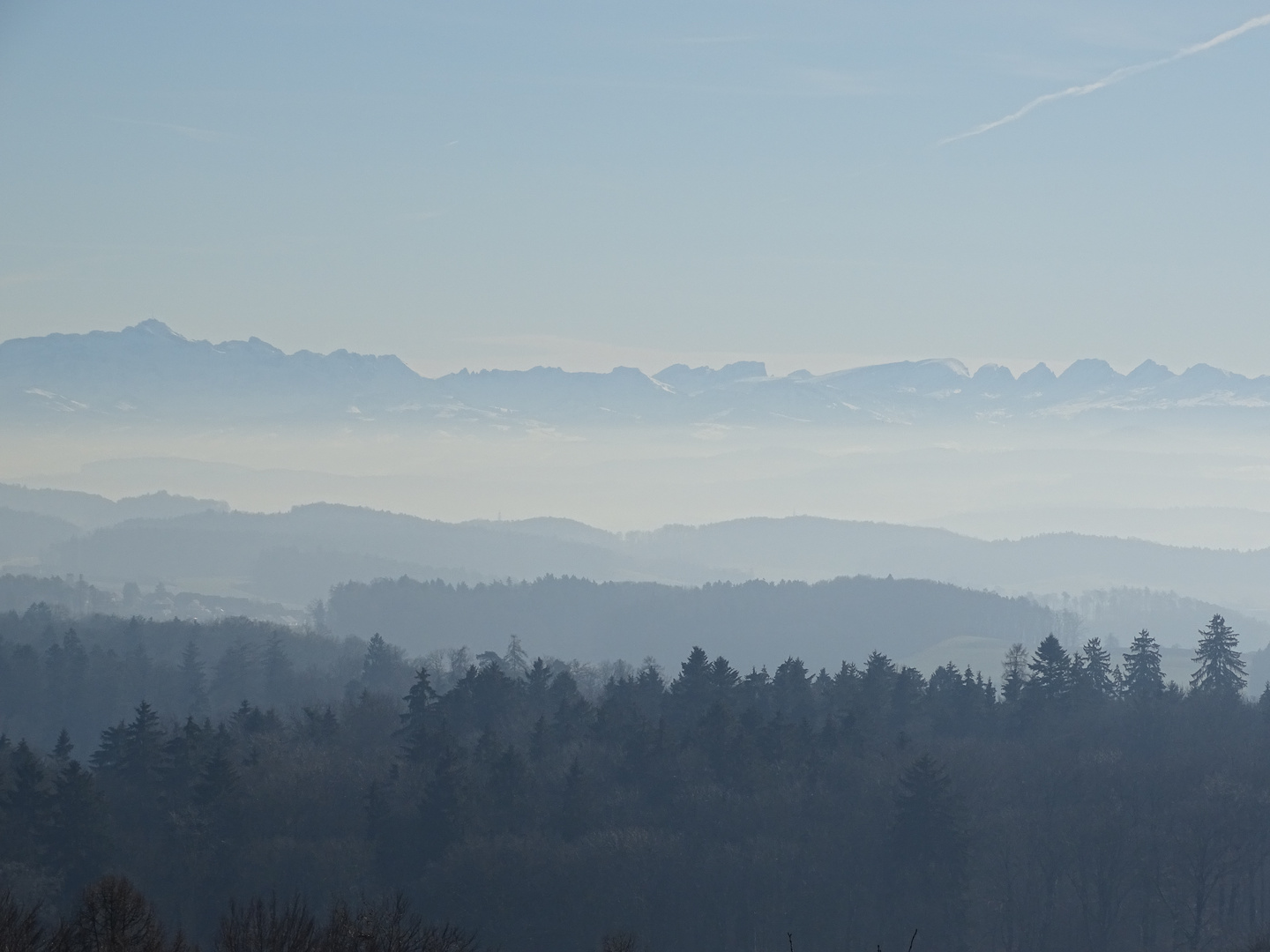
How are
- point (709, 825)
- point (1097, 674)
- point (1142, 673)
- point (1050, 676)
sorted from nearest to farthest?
point (709, 825)
point (1050, 676)
point (1142, 673)
point (1097, 674)

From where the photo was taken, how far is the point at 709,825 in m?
66.8

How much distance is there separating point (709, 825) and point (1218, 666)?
36.3m

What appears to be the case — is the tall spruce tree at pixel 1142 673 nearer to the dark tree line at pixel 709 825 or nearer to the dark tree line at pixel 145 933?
the dark tree line at pixel 709 825

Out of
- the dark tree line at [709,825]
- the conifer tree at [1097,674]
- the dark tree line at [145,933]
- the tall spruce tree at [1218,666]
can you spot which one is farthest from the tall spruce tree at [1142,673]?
the dark tree line at [145,933]

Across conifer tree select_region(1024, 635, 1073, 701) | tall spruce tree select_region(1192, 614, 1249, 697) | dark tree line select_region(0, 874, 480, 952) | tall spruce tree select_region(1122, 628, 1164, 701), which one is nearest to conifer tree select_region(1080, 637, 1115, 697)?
tall spruce tree select_region(1122, 628, 1164, 701)

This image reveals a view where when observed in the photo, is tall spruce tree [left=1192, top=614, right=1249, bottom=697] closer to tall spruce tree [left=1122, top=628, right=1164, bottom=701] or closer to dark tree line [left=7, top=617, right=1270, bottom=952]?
tall spruce tree [left=1122, top=628, right=1164, bottom=701]

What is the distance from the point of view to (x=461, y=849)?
63594 millimetres

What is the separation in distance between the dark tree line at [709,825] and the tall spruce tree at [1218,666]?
289 cm

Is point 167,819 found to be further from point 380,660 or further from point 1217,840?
point 380,660

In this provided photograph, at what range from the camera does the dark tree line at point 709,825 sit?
60.7m

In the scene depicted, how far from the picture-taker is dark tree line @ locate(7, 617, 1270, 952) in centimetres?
6069

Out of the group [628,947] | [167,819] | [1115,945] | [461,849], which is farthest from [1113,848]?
[167,819]

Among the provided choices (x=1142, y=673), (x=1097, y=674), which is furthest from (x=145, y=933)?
(x=1142, y=673)

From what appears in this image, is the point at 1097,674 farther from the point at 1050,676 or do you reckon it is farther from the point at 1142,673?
the point at 1050,676
